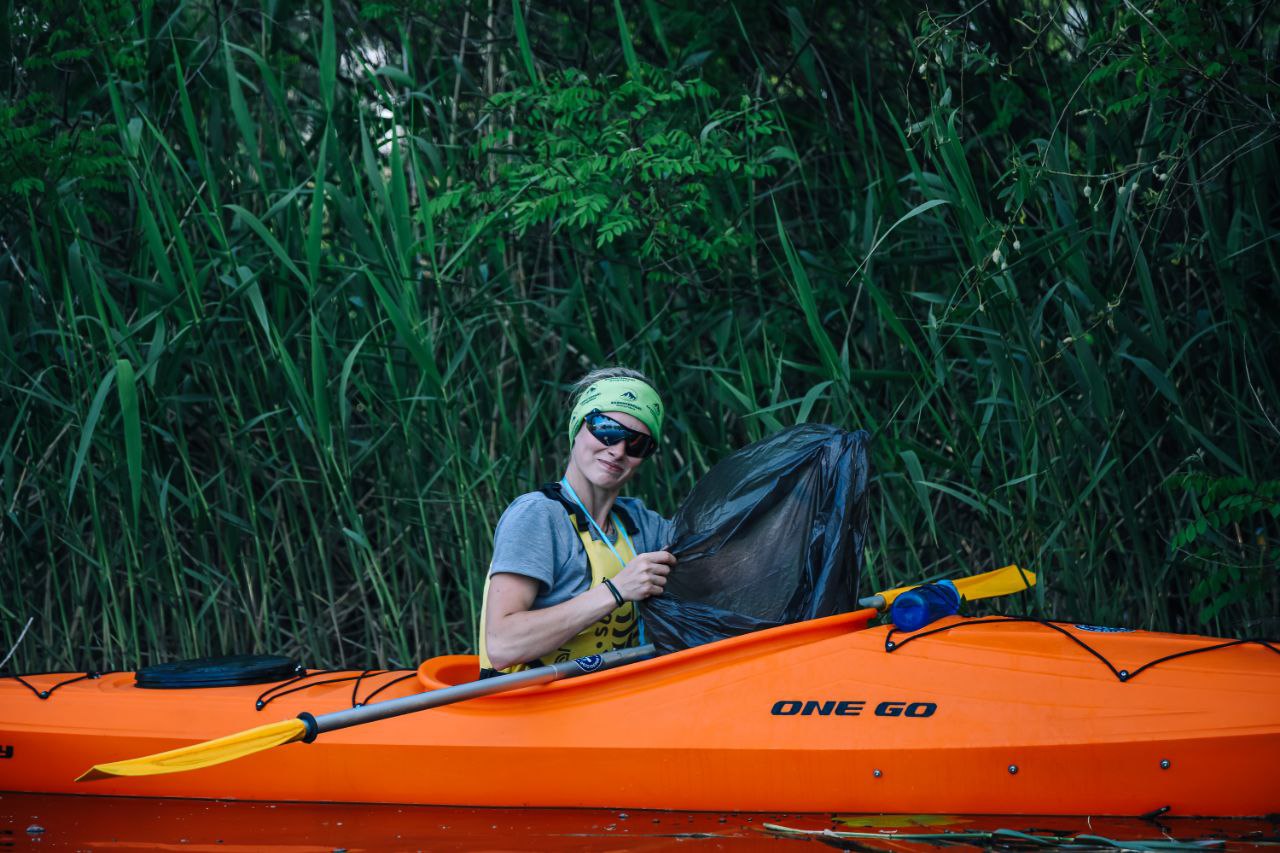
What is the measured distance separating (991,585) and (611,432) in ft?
3.62

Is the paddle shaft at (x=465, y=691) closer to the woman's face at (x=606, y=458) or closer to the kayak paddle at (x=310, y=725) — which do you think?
the kayak paddle at (x=310, y=725)

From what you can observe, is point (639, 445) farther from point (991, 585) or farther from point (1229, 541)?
point (1229, 541)

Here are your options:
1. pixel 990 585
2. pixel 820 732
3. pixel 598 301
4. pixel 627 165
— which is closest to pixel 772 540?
pixel 820 732

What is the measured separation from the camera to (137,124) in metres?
4.21

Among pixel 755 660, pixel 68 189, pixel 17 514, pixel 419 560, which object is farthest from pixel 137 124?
pixel 755 660

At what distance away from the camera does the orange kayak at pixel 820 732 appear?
278cm

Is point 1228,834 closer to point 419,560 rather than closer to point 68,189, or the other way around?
point 419,560

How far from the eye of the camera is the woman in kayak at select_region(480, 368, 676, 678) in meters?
3.00

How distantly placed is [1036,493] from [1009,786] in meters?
1.13

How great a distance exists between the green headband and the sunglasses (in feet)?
0.07

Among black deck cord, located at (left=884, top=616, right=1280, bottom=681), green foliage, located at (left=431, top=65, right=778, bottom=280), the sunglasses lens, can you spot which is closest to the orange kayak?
black deck cord, located at (left=884, top=616, right=1280, bottom=681)

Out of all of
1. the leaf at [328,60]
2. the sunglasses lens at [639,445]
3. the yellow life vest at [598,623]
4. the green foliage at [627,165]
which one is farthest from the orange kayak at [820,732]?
the leaf at [328,60]

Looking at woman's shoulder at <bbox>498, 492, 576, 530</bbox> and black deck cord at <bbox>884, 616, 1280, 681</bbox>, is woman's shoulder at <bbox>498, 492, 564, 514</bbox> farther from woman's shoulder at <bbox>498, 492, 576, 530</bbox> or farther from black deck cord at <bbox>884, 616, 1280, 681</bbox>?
black deck cord at <bbox>884, 616, 1280, 681</bbox>

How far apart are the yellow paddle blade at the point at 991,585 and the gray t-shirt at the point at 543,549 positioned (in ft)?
2.56
